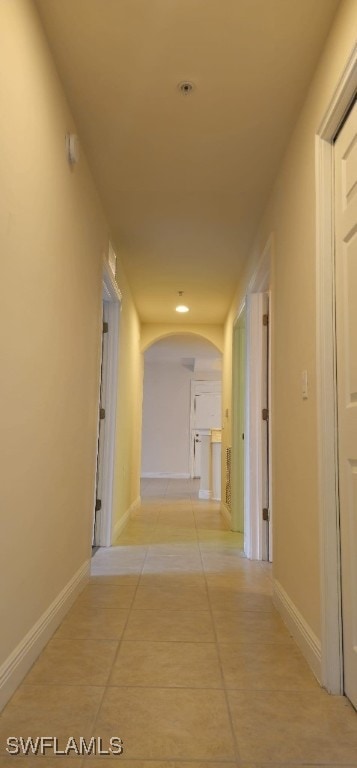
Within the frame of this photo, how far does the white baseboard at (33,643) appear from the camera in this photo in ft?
4.93

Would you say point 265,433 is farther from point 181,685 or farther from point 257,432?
point 181,685

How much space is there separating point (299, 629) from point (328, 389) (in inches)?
38.4

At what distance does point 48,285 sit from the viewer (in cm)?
192

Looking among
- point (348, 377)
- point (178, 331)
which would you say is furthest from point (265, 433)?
point (178, 331)

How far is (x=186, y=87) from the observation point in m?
2.06

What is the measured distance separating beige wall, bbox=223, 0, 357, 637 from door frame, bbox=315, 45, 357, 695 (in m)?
0.08

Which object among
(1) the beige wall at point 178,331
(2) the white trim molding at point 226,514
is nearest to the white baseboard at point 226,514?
(2) the white trim molding at point 226,514

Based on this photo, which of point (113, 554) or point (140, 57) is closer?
point (140, 57)

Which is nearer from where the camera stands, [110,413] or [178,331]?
[110,413]

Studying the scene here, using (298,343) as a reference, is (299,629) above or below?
below

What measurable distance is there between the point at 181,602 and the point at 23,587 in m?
1.03

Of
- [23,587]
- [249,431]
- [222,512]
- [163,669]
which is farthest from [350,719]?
[222,512]

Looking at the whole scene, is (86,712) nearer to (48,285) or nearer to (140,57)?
(48,285)

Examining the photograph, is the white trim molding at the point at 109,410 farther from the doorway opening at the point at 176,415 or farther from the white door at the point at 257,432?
the doorway opening at the point at 176,415
